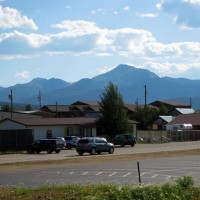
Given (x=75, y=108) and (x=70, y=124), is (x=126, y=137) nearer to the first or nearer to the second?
(x=70, y=124)

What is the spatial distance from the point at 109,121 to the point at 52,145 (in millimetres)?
28728

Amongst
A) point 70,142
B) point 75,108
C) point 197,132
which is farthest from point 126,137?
point 75,108

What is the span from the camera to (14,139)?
5794 centimetres

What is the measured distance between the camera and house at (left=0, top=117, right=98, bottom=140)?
2783 inches

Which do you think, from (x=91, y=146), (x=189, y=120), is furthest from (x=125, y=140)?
(x=189, y=120)

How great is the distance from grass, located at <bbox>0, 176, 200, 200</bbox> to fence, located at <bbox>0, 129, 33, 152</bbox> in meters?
43.5

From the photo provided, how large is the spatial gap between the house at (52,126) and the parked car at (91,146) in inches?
786

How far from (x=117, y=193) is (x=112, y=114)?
231ft

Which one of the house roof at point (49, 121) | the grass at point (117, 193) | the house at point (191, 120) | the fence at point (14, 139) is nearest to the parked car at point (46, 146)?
the fence at point (14, 139)

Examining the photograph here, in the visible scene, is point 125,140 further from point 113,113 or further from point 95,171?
point 95,171

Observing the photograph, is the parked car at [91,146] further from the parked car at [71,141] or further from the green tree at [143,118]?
the green tree at [143,118]

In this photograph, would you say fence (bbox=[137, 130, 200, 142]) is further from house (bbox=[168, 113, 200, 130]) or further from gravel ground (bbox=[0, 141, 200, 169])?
gravel ground (bbox=[0, 141, 200, 169])

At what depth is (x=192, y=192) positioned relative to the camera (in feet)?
41.8

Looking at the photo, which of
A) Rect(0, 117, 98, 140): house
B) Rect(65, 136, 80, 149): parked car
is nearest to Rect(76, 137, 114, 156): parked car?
Rect(65, 136, 80, 149): parked car
